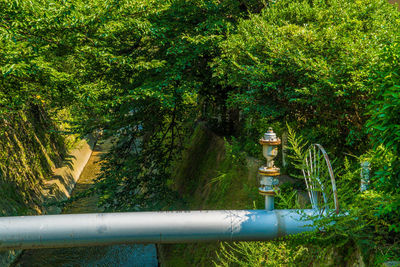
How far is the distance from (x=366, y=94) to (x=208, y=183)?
6.50 m

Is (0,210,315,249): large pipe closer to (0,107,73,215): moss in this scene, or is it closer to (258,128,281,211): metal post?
(258,128,281,211): metal post

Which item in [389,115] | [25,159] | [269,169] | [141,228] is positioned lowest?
[25,159]

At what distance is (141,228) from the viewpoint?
15.0 feet

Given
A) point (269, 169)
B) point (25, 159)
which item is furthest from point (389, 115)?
point (25, 159)

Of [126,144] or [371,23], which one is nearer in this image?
[371,23]

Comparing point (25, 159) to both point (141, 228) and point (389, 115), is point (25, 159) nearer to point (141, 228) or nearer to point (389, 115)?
point (141, 228)

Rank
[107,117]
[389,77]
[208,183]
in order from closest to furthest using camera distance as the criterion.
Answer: [389,77], [107,117], [208,183]

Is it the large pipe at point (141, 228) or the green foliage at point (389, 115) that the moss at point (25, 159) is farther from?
the green foliage at point (389, 115)

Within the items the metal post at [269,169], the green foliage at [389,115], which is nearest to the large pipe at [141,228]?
the metal post at [269,169]

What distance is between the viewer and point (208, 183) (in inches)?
481

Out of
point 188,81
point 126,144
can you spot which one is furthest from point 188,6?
point 126,144

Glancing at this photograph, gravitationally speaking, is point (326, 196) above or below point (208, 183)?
above

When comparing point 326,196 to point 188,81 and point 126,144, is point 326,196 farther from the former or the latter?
point 126,144

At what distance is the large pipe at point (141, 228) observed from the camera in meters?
4.50
